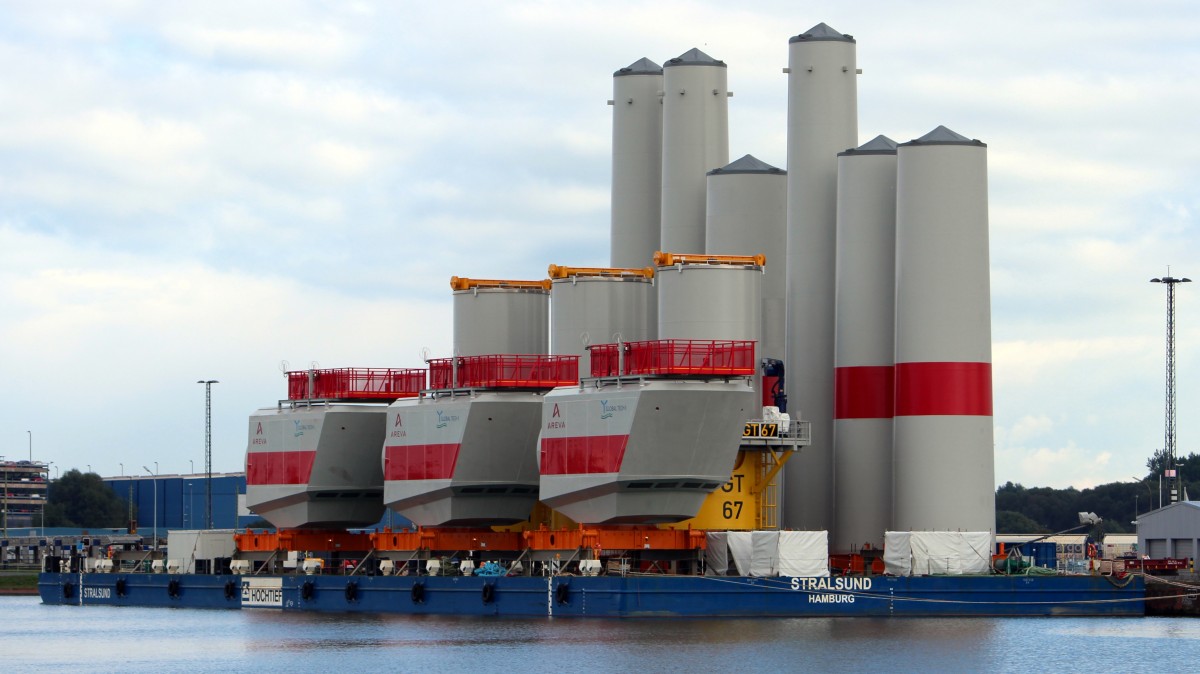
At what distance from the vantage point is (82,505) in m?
172

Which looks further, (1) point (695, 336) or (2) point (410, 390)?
(2) point (410, 390)

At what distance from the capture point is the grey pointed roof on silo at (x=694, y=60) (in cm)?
7694

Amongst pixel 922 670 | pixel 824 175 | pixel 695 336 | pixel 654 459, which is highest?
pixel 824 175

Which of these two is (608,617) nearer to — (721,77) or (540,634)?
(540,634)

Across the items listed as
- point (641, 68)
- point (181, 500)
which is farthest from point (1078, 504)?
point (641, 68)

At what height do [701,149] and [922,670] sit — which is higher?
[701,149]

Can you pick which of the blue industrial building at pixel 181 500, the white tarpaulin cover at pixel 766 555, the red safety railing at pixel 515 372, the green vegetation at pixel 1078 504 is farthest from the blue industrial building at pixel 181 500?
the white tarpaulin cover at pixel 766 555

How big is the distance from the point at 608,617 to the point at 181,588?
2530 cm

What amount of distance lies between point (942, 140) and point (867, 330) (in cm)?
706

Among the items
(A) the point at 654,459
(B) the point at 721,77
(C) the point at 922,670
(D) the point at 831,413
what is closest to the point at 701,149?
(B) the point at 721,77

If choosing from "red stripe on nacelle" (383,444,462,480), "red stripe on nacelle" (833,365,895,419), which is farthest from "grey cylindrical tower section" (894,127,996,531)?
"red stripe on nacelle" (383,444,462,480)

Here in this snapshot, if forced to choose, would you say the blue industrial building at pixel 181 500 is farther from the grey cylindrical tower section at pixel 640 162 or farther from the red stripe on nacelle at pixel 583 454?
the red stripe on nacelle at pixel 583 454

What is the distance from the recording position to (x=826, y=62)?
72875mm

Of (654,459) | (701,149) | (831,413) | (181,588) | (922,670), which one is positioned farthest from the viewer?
(181,588)
